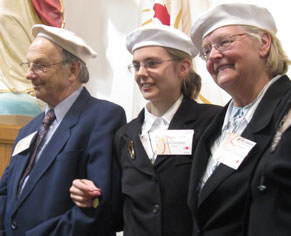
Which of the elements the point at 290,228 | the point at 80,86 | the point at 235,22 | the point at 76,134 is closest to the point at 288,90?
the point at 235,22

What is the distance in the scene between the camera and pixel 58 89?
6.80 ft

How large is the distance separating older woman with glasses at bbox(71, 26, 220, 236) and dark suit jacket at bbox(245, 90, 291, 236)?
50 centimetres

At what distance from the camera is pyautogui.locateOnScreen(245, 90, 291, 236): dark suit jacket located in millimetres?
1098

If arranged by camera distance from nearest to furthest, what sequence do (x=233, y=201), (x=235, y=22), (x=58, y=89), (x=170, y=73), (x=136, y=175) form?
(x=233, y=201), (x=235, y=22), (x=136, y=175), (x=170, y=73), (x=58, y=89)

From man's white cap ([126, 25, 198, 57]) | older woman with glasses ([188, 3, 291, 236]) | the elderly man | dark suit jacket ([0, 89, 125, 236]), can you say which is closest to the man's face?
the elderly man

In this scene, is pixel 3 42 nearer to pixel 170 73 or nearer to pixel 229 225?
pixel 170 73

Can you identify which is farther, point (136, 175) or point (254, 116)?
point (136, 175)

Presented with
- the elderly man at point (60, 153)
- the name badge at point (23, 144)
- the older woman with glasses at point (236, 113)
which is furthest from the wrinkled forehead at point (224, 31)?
the name badge at point (23, 144)

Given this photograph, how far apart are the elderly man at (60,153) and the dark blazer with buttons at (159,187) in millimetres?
119

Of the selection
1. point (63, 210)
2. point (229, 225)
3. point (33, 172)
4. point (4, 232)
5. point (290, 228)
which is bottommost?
point (4, 232)

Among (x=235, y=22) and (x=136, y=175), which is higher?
(x=235, y=22)

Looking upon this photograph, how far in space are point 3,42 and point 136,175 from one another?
207cm

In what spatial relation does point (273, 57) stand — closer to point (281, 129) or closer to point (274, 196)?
point (281, 129)

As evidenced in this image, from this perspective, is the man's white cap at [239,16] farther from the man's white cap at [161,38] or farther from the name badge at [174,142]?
the name badge at [174,142]
